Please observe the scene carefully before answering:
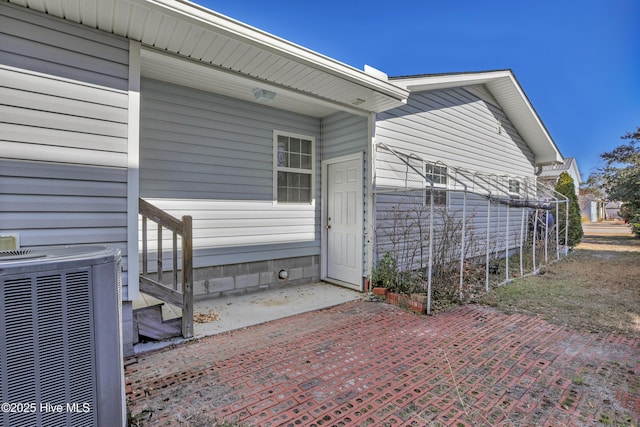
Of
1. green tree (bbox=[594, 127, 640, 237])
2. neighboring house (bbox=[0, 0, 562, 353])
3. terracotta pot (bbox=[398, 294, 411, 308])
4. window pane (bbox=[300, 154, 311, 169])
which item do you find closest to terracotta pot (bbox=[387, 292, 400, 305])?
terracotta pot (bbox=[398, 294, 411, 308])

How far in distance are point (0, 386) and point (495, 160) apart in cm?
954

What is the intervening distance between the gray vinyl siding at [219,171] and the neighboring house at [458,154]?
61.3 inches

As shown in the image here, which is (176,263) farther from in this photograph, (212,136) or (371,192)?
(371,192)

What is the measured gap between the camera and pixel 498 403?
2.24 metres

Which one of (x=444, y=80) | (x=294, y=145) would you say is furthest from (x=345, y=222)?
(x=444, y=80)

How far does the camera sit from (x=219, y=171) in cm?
466

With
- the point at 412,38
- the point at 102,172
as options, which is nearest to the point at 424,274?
the point at 102,172

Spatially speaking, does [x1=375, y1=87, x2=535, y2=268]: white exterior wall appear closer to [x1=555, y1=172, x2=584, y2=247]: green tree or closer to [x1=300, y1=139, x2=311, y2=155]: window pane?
[x1=300, y1=139, x2=311, y2=155]: window pane

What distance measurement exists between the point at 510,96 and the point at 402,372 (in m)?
8.06

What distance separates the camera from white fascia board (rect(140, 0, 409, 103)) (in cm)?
262

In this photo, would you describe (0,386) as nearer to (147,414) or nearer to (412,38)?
(147,414)

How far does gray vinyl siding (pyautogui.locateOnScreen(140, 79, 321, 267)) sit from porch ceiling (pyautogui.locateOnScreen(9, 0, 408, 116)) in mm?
297

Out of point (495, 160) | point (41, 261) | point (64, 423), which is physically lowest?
point (64, 423)

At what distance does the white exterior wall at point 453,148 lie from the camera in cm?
532
